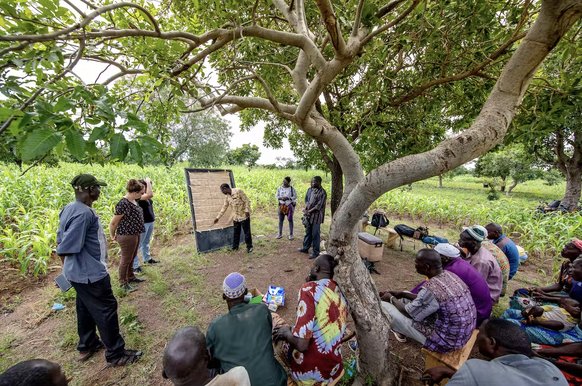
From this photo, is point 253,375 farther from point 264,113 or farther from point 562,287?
point 264,113

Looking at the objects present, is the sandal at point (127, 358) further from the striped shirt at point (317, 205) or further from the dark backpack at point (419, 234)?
the dark backpack at point (419, 234)

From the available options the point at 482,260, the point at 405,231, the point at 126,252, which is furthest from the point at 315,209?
the point at 126,252

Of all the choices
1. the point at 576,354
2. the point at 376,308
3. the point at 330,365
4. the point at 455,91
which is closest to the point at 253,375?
the point at 330,365

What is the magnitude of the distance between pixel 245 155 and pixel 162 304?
108ft

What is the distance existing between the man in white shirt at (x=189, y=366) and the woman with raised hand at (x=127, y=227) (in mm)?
2834

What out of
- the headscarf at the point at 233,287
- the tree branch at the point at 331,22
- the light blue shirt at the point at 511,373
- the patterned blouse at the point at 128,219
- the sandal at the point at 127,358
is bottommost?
the sandal at the point at 127,358

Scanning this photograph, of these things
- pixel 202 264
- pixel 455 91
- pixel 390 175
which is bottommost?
pixel 202 264

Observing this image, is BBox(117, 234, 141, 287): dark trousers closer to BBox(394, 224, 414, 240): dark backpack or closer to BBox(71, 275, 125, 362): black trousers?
BBox(71, 275, 125, 362): black trousers

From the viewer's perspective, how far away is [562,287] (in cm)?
301

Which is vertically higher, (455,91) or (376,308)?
(455,91)

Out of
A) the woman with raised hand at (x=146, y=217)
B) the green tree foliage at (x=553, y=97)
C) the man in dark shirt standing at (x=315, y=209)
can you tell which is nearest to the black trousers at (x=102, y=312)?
the woman with raised hand at (x=146, y=217)

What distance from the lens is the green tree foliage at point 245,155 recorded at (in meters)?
34.2

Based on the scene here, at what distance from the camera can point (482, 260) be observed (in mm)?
2785

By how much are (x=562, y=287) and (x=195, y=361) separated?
15.2ft
